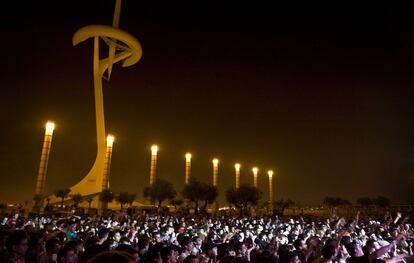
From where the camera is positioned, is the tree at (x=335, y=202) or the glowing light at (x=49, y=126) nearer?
the glowing light at (x=49, y=126)

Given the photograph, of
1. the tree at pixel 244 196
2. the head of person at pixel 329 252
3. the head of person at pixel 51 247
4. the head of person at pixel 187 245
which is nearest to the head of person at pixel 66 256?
the head of person at pixel 51 247

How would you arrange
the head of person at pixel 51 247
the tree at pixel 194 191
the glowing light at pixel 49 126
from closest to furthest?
the head of person at pixel 51 247 < the glowing light at pixel 49 126 < the tree at pixel 194 191

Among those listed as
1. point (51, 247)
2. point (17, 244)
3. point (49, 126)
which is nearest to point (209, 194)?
point (49, 126)

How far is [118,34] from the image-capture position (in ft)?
149

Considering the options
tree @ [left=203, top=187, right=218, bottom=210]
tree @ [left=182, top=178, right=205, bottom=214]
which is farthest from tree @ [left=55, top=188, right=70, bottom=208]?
tree @ [left=203, top=187, right=218, bottom=210]

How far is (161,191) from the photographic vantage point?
48.2 meters

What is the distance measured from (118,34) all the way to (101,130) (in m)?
14.5

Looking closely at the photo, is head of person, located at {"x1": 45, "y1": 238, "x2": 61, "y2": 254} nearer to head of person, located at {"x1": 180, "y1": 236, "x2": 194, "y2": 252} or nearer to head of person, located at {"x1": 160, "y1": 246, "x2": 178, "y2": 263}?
head of person, located at {"x1": 160, "y1": 246, "x2": 178, "y2": 263}

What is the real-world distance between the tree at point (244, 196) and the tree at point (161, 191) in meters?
11.1

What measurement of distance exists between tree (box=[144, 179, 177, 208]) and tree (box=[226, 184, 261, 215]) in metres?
11.1

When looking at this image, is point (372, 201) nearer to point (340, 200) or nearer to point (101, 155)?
point (340, 200)

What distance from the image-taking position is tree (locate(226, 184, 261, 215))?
179 ft

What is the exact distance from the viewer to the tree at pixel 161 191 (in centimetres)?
4822

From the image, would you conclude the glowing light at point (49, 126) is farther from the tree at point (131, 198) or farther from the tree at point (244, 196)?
the tree at point (244, 196)
